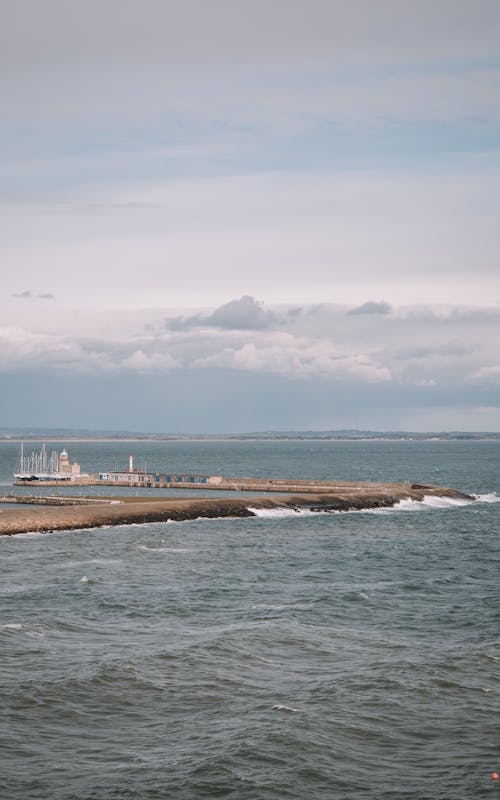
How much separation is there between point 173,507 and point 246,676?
55.8 metres

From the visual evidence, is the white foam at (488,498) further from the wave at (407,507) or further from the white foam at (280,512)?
the white foam at (280,512)

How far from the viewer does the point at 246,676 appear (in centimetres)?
3419

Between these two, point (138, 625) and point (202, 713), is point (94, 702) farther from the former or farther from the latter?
point (138, 625)

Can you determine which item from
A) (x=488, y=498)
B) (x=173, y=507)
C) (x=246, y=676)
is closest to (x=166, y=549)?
(x=173, y=507)

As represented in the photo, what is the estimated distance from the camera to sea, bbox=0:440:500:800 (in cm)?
2519

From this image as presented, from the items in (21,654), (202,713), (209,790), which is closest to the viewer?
(209,790)

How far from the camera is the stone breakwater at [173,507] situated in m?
77.4

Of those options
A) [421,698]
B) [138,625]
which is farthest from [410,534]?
[421,698]

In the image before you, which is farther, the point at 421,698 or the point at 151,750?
the point at 421,698

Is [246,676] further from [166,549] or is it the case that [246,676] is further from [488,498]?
[488,498]

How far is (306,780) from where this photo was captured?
2500cm

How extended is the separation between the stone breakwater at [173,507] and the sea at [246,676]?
12.5m

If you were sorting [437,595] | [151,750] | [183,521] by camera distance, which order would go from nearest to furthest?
[151,750], [437,595], [183,521]

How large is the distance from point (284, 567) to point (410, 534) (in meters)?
24.3
